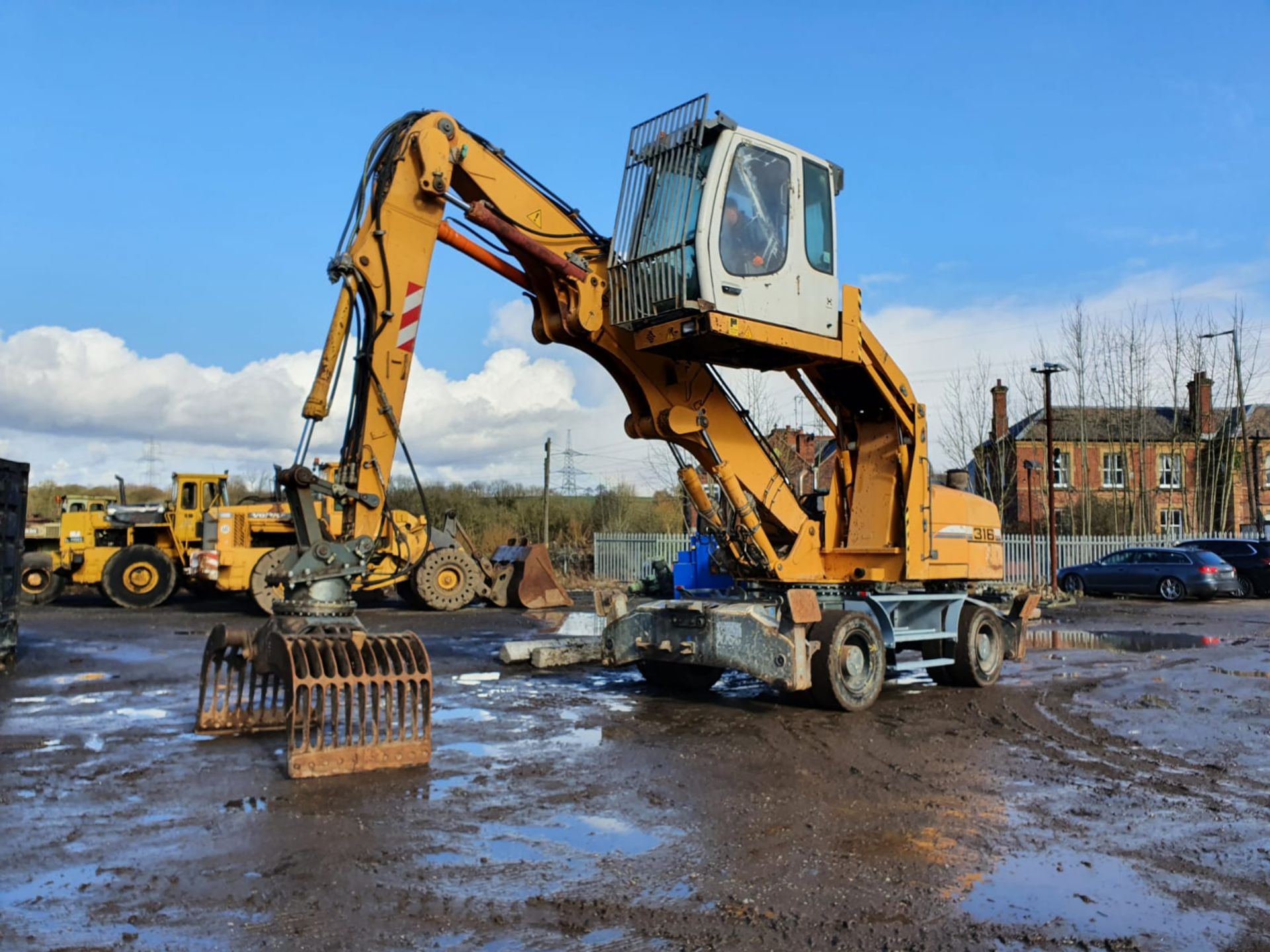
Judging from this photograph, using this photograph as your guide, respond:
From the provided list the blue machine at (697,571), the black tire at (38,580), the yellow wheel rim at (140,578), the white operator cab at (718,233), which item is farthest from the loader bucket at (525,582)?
the white operator cab at (718,233)

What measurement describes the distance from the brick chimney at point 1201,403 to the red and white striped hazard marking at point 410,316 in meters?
41.0

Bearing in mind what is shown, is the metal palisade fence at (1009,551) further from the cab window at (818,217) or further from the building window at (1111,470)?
the cab window at (818,217)

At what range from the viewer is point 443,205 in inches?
343

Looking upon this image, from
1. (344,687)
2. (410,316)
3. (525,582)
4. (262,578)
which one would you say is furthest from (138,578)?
(344,687)

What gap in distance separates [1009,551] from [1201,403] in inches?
668

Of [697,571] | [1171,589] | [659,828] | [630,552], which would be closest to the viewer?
[659,828]

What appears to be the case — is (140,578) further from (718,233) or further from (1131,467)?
(1131,467)

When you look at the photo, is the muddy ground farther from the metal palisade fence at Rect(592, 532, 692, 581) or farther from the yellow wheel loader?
the metal palisade fence at Rect(592, 532, 692, 581)

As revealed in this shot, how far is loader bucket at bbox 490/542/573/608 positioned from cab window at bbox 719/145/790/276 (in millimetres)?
13181

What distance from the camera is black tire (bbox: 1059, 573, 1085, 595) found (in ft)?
93.6

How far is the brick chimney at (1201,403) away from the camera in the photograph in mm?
42312

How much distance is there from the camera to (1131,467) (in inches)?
1747

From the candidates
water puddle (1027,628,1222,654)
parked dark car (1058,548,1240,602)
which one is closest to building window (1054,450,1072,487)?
parked dark car (1058,548,1240,602)

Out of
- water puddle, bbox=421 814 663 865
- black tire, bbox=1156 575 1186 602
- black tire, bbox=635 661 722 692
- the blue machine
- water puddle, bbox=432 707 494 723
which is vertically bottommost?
water puddle, bbox=421 814 663 865
